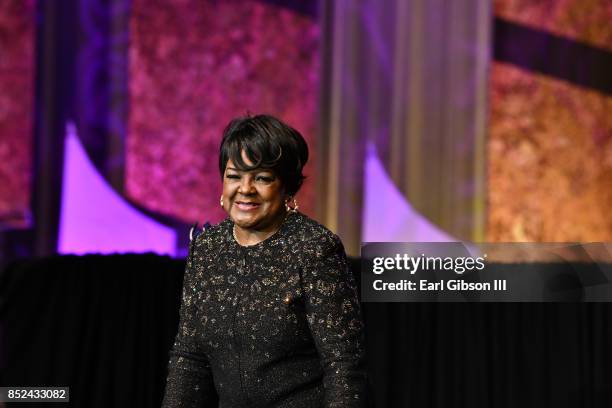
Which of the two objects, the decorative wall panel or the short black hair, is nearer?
the short black hair

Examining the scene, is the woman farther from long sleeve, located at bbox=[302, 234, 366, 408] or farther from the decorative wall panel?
the decorative wall panel

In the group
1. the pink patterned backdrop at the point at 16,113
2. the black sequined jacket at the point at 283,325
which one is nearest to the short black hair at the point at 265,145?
the black sequined jacket at the point at 283,325

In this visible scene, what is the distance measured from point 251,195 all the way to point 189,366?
34 cm

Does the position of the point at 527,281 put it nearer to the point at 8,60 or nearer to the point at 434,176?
the point at 434,176

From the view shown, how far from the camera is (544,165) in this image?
168 inches

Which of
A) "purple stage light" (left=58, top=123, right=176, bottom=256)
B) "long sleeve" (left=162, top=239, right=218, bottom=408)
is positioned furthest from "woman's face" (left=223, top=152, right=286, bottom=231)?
"purple stage light" (left=58, top=123, right=176, bottom=256)

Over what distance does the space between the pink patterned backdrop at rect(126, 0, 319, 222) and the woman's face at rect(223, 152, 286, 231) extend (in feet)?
9.09

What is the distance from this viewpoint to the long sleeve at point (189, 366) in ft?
5.39

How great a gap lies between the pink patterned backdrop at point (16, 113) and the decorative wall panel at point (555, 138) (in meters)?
2.23

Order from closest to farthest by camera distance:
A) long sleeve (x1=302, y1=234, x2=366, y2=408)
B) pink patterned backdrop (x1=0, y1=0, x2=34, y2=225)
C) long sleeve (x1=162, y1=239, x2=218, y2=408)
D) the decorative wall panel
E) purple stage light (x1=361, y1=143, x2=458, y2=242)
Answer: long sleeve (x1=302, y1=234, x2=366, y2=408)
long sleeve (x1=162, y1=239, x2=218, y2=408)
purple stage light (x1=361, y1=143, x2=458, y2=242)
the decorative wall panel
pink patterned backdrop (x1=0, y1=0, x2=34, y2=225)

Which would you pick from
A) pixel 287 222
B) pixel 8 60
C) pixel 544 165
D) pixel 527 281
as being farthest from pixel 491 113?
pixel 287 222

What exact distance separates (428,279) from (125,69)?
2.06m

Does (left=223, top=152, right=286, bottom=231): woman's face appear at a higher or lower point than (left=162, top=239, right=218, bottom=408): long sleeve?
higher

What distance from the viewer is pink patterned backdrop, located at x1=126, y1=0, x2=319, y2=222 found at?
4.34 meters
